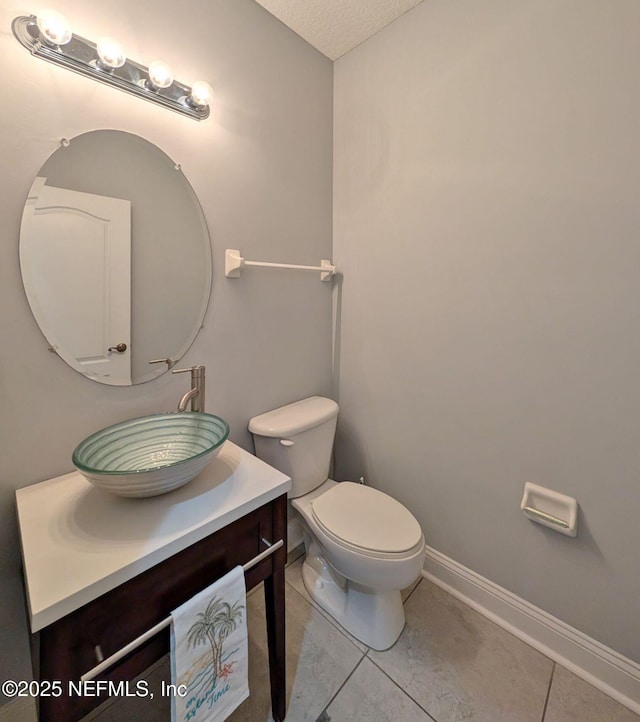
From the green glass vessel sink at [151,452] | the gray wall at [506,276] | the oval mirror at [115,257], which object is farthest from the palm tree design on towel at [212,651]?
the gray wall at [506,276]

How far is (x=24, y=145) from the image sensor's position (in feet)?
2.85

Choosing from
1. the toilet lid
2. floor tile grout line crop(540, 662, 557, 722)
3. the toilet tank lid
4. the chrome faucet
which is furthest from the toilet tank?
floor tile grout line crop(540, 662, 557, 722)

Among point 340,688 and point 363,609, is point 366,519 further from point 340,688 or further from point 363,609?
point 340,688

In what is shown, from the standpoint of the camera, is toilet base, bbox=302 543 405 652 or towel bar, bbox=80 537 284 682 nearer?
towel bar, bbox=80 537 284 682

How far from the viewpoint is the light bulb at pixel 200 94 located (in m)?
1.09

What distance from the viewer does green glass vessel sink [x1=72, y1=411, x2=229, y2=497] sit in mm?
758

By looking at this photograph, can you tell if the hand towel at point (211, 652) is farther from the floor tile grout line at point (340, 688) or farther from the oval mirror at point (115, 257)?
the oval mirror at point (115, 257)

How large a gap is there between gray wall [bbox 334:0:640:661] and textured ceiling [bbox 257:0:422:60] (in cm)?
6

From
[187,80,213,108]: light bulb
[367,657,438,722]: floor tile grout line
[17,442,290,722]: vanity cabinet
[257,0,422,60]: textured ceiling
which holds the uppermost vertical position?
[257,0,422,60]: textured ceiling

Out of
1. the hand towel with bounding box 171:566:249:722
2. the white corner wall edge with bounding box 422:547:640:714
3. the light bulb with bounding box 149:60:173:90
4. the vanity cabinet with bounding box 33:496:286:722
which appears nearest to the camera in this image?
the vanity cabinet with bounding box 33:496:286:722

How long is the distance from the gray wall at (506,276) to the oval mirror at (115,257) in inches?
34.0

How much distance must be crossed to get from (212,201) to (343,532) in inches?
53.7

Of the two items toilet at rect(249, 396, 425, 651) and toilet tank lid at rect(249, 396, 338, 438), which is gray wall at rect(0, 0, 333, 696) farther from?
toilet at rect(249, 396, 425, 651)

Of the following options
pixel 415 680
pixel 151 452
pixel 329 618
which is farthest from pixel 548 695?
pixel 151 452
